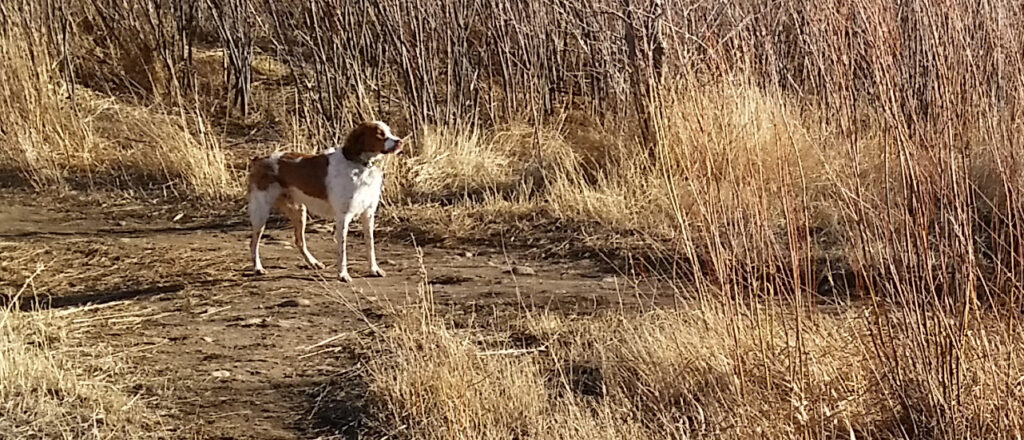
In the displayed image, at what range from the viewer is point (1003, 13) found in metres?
3.07

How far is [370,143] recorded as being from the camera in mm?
5777

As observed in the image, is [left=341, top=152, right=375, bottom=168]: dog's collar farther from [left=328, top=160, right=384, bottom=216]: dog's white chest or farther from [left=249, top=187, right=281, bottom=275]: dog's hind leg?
[left=249, top=187, right=281, bottom=275]: dog's hind leg

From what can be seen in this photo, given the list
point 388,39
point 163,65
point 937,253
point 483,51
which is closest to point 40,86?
point 163,65

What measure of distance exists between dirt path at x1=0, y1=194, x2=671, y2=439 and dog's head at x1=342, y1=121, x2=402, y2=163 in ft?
1.94

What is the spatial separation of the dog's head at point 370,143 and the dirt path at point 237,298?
1.94ft

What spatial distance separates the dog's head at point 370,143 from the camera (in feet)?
18.9

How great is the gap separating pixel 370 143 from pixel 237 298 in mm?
947

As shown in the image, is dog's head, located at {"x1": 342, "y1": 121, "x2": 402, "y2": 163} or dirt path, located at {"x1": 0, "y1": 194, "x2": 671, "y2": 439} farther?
dog's head, located at {"x1": 342, "y1": 121, "x2": 402, "y2": 163}

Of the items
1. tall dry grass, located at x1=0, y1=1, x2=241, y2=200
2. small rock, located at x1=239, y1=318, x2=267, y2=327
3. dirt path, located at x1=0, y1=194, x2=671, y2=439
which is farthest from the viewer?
tall dry grass, located at x1=0, y1=1, x2=241, y2=200

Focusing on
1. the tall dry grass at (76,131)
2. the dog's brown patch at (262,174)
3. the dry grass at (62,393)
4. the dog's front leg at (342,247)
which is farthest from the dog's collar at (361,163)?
the tall dry grass at (76,131)

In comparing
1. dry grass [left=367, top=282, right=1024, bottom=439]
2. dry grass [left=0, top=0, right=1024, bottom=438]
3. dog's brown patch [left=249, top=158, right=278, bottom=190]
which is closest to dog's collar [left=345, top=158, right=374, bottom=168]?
dog's brown patch [left=249, top=158, right=278, bottom=190]

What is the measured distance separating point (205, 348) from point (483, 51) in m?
3.96

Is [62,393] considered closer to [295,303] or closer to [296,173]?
[295,303]

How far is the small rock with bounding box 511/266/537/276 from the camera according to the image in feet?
19.4
